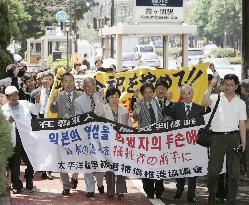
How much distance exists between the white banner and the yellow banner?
9.58ft

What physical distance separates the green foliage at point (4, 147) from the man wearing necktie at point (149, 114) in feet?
6.33

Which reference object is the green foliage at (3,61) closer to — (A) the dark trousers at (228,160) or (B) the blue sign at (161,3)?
(B) the blue sign at (161,3)

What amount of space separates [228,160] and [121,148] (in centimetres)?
156

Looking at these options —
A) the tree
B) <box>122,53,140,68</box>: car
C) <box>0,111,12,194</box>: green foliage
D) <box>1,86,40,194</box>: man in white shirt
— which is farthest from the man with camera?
<box>122,53,140,68</box>: car

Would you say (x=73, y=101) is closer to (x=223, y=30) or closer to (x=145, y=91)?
(x=145, y=91)

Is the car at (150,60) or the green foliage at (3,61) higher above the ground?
the green foliage at (3,61)

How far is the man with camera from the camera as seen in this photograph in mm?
9617

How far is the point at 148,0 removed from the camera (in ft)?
57.0

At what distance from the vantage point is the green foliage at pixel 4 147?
9.52m

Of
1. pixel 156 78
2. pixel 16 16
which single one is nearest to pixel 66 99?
pixel 156 78

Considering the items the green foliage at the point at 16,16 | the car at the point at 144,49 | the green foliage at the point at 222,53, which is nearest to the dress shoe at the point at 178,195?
the green foliage at the point at 16,16

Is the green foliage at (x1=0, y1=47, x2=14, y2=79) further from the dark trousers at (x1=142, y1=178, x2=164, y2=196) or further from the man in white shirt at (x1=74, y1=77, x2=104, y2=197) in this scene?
the dark trousers at (x1=142, y1=178, x2=164, y2=196)

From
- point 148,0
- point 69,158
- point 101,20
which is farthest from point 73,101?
point 101,20

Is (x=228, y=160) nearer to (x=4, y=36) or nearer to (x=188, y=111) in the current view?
(x=188, y=111)
